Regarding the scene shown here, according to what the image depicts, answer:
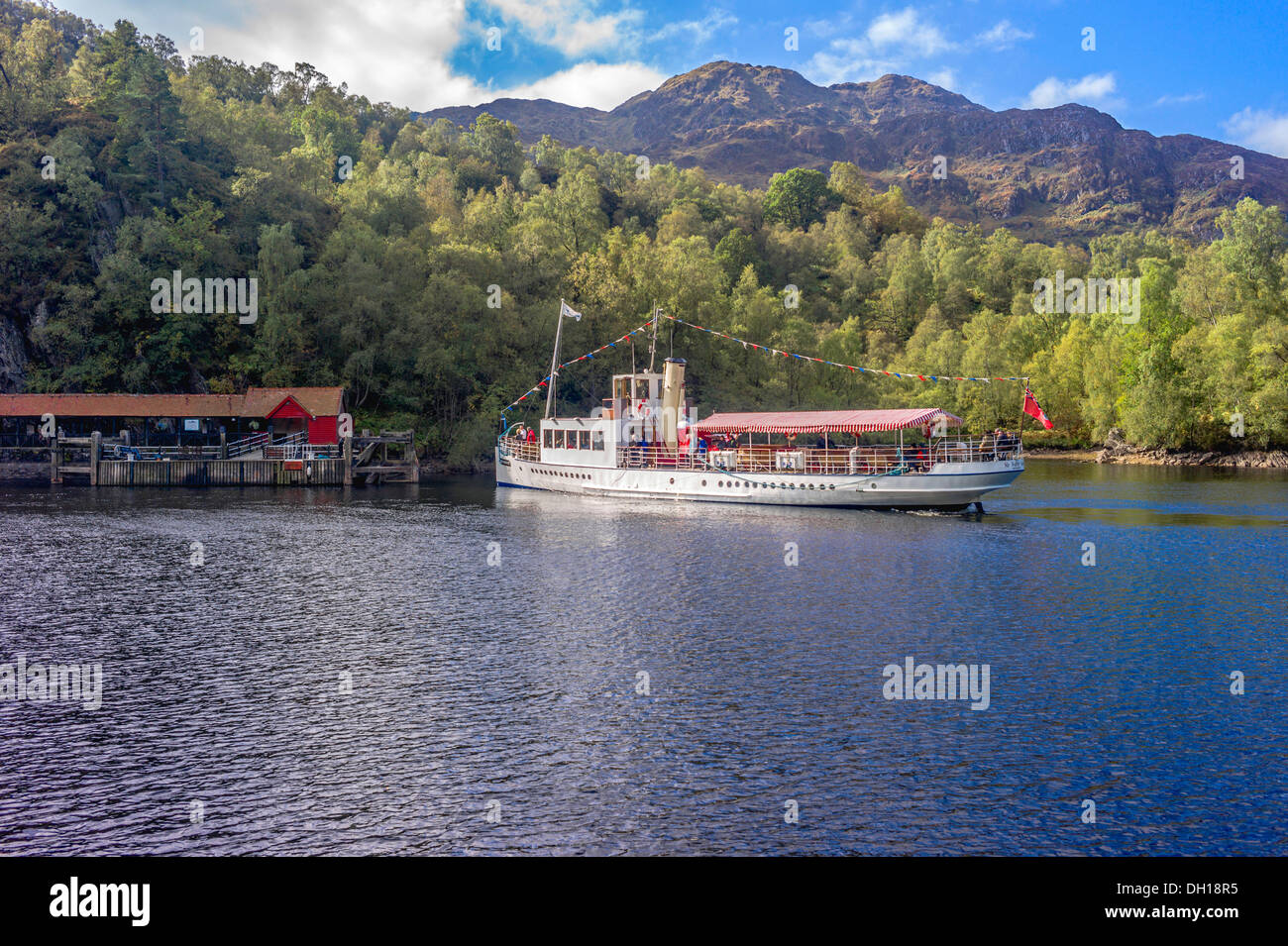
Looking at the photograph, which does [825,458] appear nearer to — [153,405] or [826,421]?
[826,421]

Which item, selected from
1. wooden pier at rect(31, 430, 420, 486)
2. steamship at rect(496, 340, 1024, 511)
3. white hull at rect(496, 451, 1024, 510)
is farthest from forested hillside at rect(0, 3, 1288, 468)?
white hull at rect(496, 451, 1024, 510)

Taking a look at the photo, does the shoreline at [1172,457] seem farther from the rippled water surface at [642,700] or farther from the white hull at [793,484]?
the rippled water surface at [642,700]

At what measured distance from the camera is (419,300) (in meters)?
95.9

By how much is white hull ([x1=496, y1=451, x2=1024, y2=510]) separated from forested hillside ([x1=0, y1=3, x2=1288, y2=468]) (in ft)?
85.2

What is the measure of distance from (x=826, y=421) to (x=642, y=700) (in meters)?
41.6

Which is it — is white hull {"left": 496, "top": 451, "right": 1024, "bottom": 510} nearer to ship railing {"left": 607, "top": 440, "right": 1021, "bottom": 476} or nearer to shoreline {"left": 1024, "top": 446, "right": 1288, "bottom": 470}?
ship railing {"left": 607, "top": 440, "right": 1021, "bottom": 476}

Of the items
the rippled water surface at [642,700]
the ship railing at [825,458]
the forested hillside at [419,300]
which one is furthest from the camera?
the forested hillside at [419,300]

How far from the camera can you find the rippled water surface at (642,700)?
14391 millimetres

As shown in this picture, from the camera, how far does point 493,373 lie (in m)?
98.7

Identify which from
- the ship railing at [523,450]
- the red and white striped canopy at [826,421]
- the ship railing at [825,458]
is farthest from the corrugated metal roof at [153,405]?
the red and white striped canopy at [826,421]

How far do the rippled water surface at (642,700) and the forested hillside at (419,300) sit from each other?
2090 inches

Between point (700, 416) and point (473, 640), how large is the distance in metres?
77.7

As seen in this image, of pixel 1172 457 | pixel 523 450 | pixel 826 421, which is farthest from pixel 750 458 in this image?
pixel 1172 457

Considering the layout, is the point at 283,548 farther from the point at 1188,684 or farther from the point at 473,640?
the point at 1188,684
